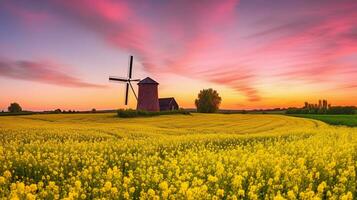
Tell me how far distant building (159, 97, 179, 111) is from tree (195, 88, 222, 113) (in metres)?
12.4

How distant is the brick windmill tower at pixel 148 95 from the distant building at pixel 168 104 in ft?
41.6

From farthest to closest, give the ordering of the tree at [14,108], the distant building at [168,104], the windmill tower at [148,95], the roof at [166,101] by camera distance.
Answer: the roof at [166,101] < the distant building at [168,104] < the tree at [14,108] < the windmill tower at [148,95]

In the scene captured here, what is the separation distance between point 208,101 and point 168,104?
15.8 m

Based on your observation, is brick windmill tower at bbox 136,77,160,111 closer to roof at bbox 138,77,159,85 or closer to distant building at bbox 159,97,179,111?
roof at bbox 138,77,159,85

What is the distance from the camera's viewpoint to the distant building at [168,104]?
260 ft

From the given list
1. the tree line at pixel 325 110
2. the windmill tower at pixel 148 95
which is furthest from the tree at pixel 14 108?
the tree line at pixel 325 110

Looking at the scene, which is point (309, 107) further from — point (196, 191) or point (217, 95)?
point (196, 191)

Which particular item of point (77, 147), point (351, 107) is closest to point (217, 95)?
point (351, 107)

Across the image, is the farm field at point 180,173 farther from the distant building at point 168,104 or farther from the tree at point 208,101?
the tree at point 208,101

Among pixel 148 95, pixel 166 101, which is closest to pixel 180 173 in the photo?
pixel 148 95

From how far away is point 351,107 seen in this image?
76.4m

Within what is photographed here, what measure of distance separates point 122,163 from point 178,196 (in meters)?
6.55

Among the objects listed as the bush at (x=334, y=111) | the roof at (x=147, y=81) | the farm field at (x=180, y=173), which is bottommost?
the farm field at (x=180, y=173)

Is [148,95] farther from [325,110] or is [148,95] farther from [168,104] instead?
[325,110]
